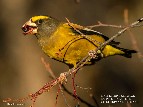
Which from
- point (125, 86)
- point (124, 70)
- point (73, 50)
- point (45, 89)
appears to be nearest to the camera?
point (45, 89)

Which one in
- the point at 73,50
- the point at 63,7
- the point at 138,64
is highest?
the point at 63,7

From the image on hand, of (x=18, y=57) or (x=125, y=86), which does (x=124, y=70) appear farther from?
(x=18, y=57)

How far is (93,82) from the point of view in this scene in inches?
572

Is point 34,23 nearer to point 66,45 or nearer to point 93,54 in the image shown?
point 66,45

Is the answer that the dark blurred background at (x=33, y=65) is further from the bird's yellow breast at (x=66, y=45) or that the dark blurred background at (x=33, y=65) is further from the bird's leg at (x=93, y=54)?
the bird's yellow breast at (x=66, y=45)

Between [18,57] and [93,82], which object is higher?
[18,57]

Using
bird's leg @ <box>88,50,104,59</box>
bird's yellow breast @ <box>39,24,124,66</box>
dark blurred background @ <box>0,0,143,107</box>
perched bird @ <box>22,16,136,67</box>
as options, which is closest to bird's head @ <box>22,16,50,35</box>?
perched bird @ <box>22,16,136,67</box>

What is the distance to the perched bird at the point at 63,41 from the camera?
6000mm

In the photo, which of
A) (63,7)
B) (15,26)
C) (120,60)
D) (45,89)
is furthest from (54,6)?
(45,89)

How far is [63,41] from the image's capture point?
6.01m

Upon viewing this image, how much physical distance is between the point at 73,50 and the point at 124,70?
907 centimetres

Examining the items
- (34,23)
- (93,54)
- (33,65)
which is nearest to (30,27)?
(34,23)

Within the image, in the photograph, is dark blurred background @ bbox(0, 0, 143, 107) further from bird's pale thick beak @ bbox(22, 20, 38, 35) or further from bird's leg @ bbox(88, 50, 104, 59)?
bird's pale thick beak @ bbox(22, 20, 38, 35)

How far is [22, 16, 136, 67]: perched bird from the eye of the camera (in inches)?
236
